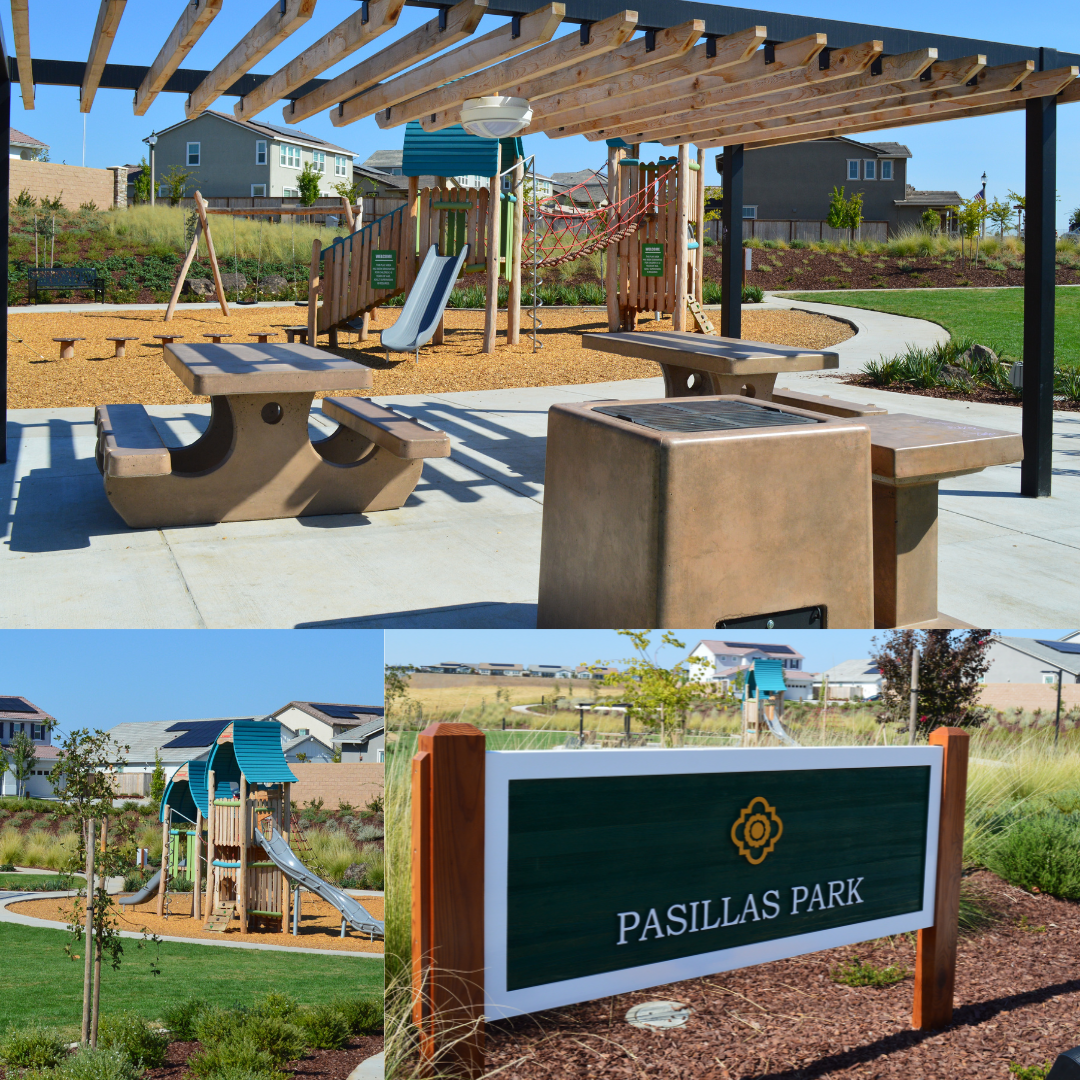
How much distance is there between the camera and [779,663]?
16.0 ft

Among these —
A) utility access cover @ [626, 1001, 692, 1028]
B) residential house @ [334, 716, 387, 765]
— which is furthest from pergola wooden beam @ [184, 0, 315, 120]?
utility access cover @ [626, 1001, 692, 1028]

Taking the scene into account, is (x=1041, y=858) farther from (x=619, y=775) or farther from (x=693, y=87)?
(x=693, y=87)

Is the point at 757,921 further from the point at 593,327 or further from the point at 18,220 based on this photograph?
the point at 18,220

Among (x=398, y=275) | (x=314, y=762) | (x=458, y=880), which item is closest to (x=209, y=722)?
(x=314, y=762)

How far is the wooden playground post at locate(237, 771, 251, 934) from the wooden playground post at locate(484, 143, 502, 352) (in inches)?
490

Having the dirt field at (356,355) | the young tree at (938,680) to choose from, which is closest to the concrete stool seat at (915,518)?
the young tree at (938,680)

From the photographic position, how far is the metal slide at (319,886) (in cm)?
359

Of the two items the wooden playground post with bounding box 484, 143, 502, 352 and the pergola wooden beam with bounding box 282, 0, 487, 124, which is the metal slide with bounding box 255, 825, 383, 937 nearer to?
the pergola wooden beam with bounding box 282, 0, 487, 124

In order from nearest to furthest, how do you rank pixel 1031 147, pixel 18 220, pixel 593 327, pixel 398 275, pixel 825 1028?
pixel 825 1028, pixel 1031 147, pixel 398 275, pixel 593 327, pixel 18 220

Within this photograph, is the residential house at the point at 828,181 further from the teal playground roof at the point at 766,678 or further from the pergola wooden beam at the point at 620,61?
the teal playground roof at the point at 766,678

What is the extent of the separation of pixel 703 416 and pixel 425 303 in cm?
1125

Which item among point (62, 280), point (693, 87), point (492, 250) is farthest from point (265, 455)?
point (62, 280)

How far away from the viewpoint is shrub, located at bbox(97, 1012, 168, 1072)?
12.0 ft

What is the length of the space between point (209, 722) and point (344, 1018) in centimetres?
112
